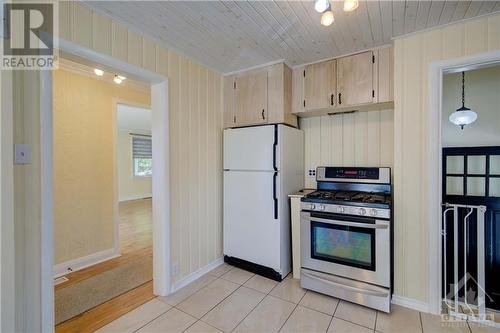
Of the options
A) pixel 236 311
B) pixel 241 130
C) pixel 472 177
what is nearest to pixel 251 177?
pixel 241 130

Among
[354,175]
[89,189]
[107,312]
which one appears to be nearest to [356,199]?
[354,175]

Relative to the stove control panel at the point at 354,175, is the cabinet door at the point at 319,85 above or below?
above

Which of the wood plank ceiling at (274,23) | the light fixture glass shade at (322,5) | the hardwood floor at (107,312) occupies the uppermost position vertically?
the wood plank ceiling at (274,23)

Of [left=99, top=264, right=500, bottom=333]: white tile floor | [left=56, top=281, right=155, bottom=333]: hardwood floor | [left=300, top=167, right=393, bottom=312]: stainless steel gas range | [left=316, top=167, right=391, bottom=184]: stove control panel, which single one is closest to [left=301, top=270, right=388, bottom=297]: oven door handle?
[left=300, top=167, right=393, bottom=312]: stainless steel gas range

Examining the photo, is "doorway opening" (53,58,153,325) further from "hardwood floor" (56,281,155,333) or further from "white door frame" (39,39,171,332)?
"white door frame" (39,39,171,332)

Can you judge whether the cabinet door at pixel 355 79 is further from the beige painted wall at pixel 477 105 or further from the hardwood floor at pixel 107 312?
the hardwood floor at pixel 107 312

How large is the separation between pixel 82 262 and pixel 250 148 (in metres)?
2.62

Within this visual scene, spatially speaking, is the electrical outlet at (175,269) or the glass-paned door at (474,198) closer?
the glass-paned door at (474,198)

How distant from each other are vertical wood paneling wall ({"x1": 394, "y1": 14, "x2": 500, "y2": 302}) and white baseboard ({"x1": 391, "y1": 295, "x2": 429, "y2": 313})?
34 mm

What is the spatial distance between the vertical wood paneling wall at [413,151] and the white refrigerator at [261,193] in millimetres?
1090

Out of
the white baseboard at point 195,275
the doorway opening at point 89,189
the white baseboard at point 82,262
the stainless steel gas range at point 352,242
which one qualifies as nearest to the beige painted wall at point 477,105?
the stainless steel gas range at point 352,242

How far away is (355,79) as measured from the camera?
2.51 metres

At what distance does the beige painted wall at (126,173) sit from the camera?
26.2 ft

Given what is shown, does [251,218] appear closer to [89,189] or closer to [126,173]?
[89,189]
